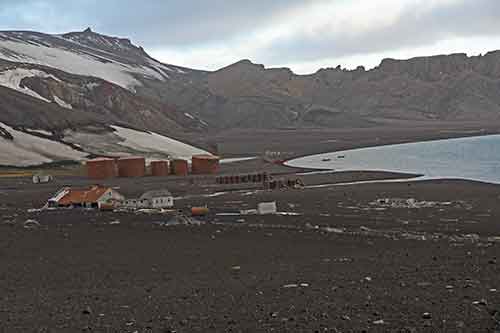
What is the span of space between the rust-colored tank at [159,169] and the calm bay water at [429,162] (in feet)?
40.3

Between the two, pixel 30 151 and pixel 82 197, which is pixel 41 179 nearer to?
pixel 30 151

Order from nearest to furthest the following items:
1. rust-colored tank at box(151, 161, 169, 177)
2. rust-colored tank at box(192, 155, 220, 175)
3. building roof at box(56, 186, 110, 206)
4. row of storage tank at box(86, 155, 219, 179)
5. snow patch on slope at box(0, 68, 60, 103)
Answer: building roof at box(56, 186, 110, 206)
row of storage tank at box(86, 155, 219, 179)
rust-colored tank at box(151, 161, 169, 177)
rust-colored tank at box(192, 155, 220, 175)
snow patch on slope at box(0, 68, 60, 103)

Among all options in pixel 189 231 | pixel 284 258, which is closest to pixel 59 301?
pixel 284 258

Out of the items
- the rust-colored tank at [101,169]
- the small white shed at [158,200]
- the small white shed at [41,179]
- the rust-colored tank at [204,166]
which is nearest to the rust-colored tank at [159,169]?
the rust-colored tank at [204,166]

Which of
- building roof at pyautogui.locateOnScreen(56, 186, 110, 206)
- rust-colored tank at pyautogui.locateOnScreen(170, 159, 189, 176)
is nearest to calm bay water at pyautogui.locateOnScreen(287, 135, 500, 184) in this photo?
rust-colored tank at pyautogui.locateOnScreen(170, 159, 189, 176)

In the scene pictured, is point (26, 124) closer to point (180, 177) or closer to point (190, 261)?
point (180, 177)

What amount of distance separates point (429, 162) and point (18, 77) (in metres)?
78.5

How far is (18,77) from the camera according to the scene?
12069cm

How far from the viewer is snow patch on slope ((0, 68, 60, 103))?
374 ft

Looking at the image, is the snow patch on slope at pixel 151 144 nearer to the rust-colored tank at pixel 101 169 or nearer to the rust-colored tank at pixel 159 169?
the rust-colored tank at pixel 159 169

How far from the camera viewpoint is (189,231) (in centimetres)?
2189

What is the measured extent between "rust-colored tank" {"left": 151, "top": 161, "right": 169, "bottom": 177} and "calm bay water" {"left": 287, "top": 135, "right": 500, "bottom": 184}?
1228 centimetres

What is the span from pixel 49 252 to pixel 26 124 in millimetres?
60694

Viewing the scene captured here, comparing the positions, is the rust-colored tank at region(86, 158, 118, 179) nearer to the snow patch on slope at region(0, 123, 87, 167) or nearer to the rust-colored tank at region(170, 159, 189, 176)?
the rust-colored tank at region(170, 159, 189, 176)
